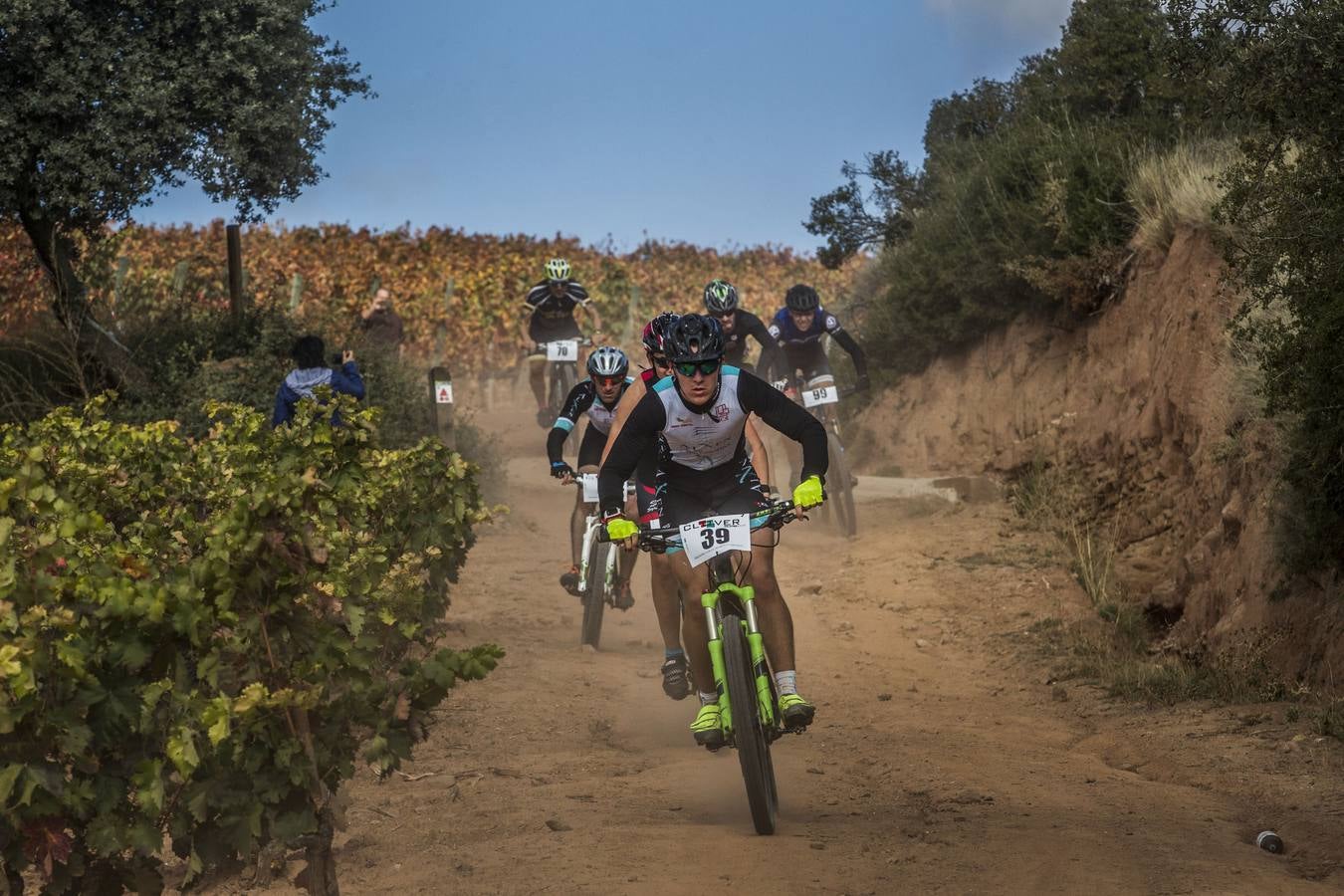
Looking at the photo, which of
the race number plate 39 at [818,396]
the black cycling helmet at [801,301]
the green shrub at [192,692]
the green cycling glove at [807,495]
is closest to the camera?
the green shrub at [192,692]

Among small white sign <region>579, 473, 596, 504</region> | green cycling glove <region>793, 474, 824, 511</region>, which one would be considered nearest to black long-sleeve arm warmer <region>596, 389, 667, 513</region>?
green cycling glove <region>793, 474, 824, 511</region>

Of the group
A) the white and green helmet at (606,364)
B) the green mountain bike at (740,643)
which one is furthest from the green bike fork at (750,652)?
the white and green helmet at (606,364)

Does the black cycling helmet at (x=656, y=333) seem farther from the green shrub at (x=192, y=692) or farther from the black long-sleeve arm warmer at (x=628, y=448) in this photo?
the green shrub at (x=192, y=692)

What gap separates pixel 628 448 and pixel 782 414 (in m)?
0.77

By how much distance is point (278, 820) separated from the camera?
5359 millimetres

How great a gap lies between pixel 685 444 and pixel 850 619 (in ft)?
18.5

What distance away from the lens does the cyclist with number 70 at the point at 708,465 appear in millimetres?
7477

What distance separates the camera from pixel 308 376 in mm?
12547

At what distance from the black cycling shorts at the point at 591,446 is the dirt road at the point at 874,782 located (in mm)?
1446

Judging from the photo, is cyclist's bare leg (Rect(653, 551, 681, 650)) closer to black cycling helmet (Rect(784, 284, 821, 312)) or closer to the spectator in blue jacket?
the spectator in blue jacket

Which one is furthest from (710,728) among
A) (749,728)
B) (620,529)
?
(620,529)

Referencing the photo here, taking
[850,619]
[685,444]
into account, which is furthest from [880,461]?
[685,444]

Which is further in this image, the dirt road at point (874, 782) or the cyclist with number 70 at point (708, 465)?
the cyclist with number 70 at point (708, 465)

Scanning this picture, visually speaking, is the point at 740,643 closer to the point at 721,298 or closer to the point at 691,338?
the point at 691,338
